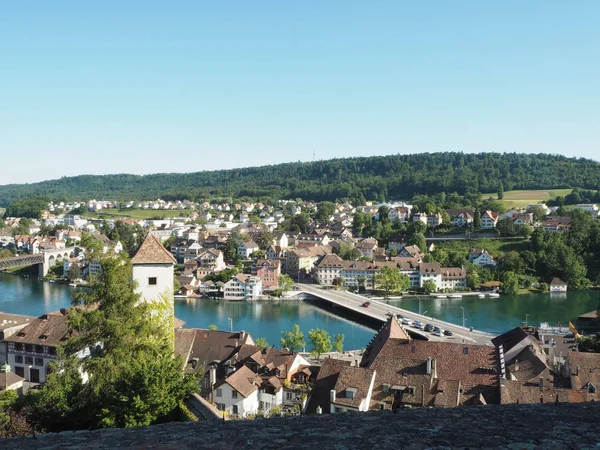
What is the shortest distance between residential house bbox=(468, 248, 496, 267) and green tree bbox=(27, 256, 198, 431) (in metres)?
38.2

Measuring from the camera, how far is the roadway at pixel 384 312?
79.7ft

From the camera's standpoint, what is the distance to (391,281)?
1467 inches

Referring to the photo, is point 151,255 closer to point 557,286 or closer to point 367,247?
point 557,286

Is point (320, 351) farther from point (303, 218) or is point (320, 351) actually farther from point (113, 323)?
point (303, 218)

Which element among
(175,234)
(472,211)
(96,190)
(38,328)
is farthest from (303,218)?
(96,190)

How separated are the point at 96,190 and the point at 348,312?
451 ft

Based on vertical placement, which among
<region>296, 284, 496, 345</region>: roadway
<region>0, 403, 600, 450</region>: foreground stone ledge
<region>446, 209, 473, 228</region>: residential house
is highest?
<region>0, 403, 600, 450</region>: foreground stone ledge

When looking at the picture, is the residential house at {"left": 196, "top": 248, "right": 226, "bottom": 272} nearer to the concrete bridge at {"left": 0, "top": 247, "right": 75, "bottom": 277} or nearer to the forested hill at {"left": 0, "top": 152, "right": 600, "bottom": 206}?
the concrete bridge at {"left": 0, "top": 247, "right": 75, "bottom": 277}

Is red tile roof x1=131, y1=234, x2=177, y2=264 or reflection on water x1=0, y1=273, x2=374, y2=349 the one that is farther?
reflection on water x1=0, y1=273, x2=374, y2=349

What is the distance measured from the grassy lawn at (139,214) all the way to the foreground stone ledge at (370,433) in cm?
8435

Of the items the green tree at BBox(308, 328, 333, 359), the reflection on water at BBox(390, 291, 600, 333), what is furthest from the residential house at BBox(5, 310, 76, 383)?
the reflection on water at BBox(390, 291, 600, 333)

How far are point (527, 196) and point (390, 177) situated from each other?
1242 inches

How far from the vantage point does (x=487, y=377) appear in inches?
473

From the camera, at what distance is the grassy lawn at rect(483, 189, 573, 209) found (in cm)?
6912
